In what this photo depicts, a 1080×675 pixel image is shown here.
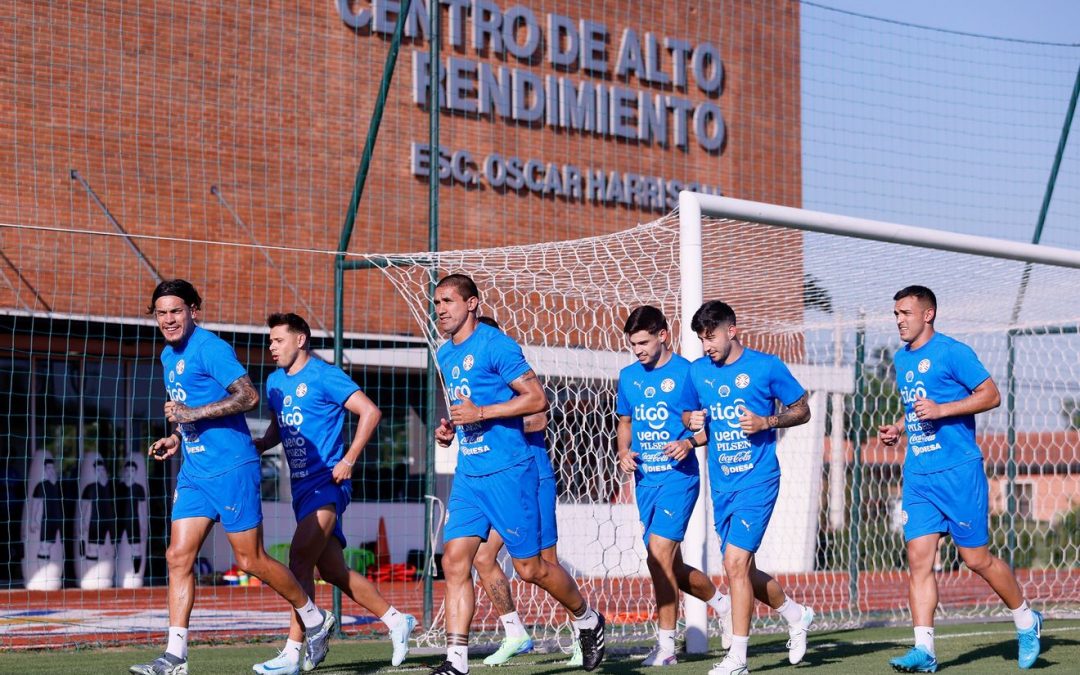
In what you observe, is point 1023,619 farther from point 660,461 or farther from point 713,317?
point 713,317

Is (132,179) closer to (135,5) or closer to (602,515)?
(135,5)

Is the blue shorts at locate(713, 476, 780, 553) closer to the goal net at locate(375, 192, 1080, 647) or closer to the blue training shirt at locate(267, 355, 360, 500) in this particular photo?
the goal net at locate(375, 192, 1080, 647)

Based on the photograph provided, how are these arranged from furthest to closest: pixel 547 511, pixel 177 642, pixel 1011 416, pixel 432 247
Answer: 1. pixel 1011 416
2. pixel 432 247
3. pixel 547 511
4. pixel 177 642

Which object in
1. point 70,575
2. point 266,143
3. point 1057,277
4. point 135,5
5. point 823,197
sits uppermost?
point 135,5

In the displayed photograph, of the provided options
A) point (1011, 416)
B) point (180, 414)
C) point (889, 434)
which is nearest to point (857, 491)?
point (1011, 416)

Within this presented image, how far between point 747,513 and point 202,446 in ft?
9.81

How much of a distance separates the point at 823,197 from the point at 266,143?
8.44 meters

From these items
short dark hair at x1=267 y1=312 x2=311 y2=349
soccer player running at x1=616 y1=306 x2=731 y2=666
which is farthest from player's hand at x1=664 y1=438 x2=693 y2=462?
short dark hair at x1=267 y1=312 x2=311 y2=349

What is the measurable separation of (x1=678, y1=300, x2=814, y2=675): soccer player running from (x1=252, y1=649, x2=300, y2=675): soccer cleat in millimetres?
2454

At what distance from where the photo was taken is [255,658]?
9414 millimetres

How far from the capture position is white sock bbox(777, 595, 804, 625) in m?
8.64

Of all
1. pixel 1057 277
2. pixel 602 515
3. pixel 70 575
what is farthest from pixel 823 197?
pixel 70 575

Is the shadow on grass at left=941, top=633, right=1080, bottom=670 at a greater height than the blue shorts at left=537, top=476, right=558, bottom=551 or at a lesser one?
lesser

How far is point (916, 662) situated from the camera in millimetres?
7809
